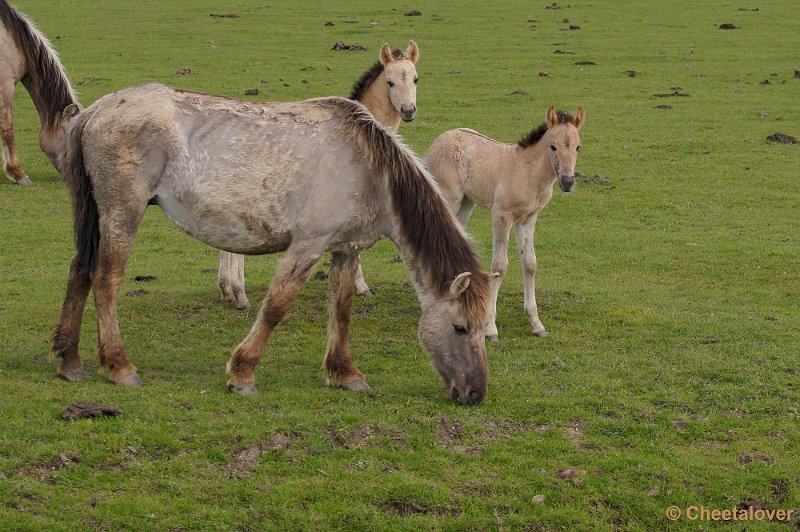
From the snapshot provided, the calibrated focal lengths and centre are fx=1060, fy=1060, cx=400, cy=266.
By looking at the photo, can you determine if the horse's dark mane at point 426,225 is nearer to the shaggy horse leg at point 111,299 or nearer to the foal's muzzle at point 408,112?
the shaggy horse leg at point 111,299

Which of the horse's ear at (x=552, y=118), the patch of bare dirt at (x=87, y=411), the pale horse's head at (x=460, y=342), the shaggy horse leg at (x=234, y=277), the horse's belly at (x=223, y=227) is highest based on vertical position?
the horse's ear at (x=552, y=118)

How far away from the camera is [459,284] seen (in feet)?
26.9

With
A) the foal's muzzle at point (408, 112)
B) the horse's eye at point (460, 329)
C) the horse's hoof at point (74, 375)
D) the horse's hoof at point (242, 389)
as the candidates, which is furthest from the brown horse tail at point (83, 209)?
the foal's muzzle at point (408, 112)

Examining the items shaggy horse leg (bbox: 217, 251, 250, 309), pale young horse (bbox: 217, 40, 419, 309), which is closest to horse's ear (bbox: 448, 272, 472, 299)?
pale young horse (bbox: 217, 40, 419, 309)

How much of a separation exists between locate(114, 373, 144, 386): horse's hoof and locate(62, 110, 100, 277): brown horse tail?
0.90 meters

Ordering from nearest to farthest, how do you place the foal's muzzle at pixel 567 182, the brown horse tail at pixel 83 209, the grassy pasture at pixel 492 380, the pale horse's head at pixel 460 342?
the grassy pasture at pixel 492 380 < the pale horse's head at pixel 460 342 < the brown horse tail at pixel 83 209 < the foal's muzzle at pixel 567 182

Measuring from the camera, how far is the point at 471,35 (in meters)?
31.7

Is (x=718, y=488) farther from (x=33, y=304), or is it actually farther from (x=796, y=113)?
(x=796, y=113)

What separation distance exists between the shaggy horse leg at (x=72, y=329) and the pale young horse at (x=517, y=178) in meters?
3.80

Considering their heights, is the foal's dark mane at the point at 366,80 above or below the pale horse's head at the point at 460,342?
above

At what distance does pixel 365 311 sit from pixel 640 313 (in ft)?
9.58

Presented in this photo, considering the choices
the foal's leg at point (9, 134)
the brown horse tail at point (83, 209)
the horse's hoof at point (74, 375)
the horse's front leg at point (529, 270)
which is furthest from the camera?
the foal's leg at point (9, 134)

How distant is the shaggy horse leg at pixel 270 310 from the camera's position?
8.38m

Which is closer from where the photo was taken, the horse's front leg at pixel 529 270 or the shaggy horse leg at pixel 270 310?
the shaggy horse leg at pixel 270 310
